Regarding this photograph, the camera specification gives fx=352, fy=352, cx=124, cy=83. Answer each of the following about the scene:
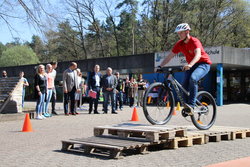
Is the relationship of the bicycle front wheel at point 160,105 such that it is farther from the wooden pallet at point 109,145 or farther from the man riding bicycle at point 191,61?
the wooden pallet at point 109,145

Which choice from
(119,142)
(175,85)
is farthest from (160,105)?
(119,142)

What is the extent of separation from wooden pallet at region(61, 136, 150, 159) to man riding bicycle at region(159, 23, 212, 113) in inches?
69.2

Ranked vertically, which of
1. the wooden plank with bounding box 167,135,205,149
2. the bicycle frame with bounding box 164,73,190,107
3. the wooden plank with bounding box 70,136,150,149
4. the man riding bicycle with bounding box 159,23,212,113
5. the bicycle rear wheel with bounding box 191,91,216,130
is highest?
the man riding bicycle with bounding box 159,23,212,113

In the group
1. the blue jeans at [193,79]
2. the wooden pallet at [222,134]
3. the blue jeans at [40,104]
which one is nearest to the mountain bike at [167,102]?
the blue jeans at [193,79]

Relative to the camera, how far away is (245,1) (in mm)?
45656

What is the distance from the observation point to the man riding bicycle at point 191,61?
7402mm

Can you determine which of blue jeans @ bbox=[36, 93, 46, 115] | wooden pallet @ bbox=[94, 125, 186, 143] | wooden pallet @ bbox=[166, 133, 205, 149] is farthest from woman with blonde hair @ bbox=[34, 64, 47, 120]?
wooden pallet @ bbox=[166, 133, 205, 149]

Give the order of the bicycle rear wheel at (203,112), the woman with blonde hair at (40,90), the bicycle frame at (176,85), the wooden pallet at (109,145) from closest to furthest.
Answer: the wooden pallet at (109,145) < the bicycle frame at (176,85) < the bicycle rear wheel at (203,112) < the woman with blonde hair at (40,90)

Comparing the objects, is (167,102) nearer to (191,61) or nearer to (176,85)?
(176,85)

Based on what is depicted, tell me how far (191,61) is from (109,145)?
2735mm

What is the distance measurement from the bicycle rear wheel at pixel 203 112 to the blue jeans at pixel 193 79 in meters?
0.32

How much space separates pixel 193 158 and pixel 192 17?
4176cm

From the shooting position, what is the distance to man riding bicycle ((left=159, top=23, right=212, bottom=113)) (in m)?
7.40

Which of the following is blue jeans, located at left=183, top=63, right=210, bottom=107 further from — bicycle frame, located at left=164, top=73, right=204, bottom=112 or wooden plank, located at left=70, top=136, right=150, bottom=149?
wooden plank, located at left=70, top=136, right=150, bottom=149
